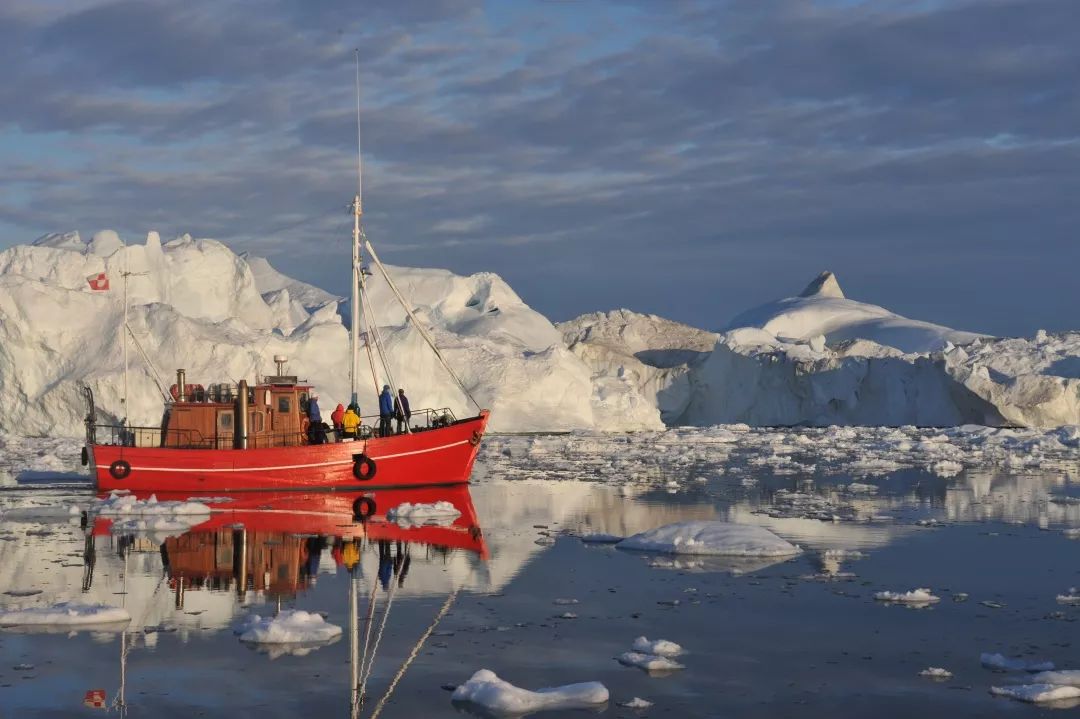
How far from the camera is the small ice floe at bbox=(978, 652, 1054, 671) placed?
9020 mm

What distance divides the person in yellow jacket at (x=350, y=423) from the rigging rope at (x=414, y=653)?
1069cm

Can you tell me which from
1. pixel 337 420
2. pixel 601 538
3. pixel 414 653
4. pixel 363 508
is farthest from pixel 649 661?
pixel 337 420

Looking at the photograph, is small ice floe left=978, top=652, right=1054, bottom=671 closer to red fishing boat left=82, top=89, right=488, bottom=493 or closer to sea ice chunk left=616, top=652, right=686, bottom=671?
sea ice chunk left=616, top=652, right=686, bottom=671

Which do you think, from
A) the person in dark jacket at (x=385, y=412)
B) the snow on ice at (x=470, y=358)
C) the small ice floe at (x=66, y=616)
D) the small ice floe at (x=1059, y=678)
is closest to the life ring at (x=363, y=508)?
the person in dark jacket at (x=385, y=412)

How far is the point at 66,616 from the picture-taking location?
1043 centimetres

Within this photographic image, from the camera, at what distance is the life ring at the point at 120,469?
71.8 ft

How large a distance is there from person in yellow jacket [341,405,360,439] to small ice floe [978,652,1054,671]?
581 inches

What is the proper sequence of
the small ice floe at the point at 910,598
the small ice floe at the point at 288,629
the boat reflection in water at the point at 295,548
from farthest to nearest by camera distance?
the small ice floe at the point at 910,598 → the boat reflection in water at the point at 295,548 → the small ice floe at the point at 288,629

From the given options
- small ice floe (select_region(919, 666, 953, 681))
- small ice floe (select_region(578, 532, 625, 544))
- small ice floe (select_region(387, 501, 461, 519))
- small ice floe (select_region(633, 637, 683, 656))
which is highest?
small ice floe (select_region(387, 501, 461, 519))

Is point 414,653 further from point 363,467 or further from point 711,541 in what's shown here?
point 363,467

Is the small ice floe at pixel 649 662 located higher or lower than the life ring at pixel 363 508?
lower

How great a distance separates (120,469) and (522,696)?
15534mm

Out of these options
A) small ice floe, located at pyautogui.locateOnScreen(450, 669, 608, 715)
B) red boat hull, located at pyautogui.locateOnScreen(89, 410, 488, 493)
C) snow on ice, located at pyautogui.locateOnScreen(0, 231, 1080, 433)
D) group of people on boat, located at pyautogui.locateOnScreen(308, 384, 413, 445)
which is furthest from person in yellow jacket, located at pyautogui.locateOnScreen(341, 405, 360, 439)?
small ice floe, located at pyautogui.locateOnScreen(450, 669, 608, 715)

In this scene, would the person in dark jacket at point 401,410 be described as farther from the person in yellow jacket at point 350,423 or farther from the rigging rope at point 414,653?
the rigging rope at point 414,653
